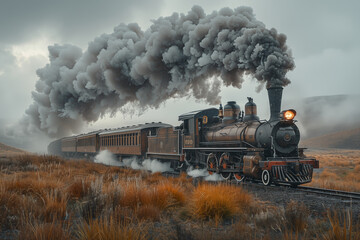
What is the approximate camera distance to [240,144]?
11.4 m

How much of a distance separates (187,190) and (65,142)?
3660 cm

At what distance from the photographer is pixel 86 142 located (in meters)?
30.0

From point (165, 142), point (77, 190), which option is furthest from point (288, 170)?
point (165, 142)

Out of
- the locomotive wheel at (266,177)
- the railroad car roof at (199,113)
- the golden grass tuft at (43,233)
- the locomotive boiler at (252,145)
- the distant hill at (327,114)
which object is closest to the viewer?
the golden grass tuft at (43,233)

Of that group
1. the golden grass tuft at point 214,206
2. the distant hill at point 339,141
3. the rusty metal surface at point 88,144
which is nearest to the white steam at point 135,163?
the rusty metal surface at point 88,144

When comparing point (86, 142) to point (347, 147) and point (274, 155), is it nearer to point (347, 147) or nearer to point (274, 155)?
point (274, 155)

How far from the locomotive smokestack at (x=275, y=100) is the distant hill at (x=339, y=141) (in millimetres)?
91386

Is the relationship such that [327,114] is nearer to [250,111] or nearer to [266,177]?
[250,111]

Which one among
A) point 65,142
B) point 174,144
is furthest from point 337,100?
point 174,144

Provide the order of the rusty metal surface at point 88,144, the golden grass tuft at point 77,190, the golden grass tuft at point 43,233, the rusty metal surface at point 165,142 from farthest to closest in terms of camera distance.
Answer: the rusty metal surface at point 88,144 < the rusty metal surface at point 165,142 < the golden grass tuft at point 77,190 < the golden grass tuft at point 43,233

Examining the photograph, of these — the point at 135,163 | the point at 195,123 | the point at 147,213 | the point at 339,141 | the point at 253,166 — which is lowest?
the point at 135,163

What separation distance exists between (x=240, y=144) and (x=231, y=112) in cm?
208

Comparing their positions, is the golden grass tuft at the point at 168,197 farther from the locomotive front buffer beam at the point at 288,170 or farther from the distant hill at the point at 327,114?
the distant hill at the point at 327,114

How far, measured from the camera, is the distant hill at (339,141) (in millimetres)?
91988
